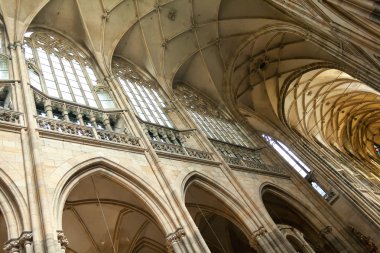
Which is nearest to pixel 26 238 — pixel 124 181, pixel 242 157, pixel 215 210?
pixel 124 181

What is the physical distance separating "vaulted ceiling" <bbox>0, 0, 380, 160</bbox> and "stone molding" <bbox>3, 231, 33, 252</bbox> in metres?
7.81

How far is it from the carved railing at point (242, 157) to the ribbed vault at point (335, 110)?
7.68 meters

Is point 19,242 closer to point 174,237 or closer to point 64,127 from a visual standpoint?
point 174,237

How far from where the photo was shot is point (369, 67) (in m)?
11.5

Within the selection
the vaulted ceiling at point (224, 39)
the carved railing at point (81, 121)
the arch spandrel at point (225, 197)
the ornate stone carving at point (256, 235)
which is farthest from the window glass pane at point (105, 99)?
the ornate stone carving at point (256, 235)

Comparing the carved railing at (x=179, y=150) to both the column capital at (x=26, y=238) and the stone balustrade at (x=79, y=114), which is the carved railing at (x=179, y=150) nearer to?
the stone balustrade at (x=79, y=114)

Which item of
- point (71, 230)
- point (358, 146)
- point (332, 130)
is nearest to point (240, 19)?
point (71, 230)

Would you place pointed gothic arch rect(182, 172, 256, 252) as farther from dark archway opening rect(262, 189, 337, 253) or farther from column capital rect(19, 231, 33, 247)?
column capital rect(19, 231, 33, 247)

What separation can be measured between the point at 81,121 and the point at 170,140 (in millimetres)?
3252

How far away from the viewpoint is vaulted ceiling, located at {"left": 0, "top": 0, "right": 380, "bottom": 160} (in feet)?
38.9

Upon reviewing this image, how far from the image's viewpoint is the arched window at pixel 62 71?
11609 millimetres

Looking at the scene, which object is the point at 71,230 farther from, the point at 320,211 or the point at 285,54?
the point at 285,54

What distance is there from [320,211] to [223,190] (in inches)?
177

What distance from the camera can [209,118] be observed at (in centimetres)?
1686
